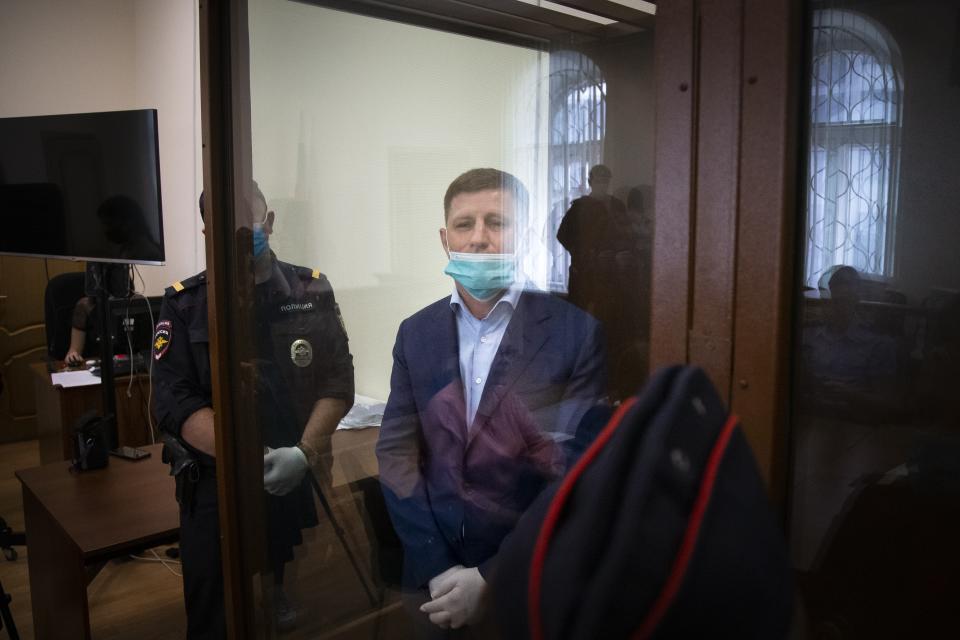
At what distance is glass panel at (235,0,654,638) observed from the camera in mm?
815

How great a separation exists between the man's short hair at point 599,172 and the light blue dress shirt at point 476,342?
0.21m

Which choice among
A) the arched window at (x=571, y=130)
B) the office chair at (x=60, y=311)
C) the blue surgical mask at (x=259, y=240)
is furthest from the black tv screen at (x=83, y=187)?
the arched window at (x=571, y=130)

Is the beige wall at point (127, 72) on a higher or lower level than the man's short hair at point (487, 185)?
higher

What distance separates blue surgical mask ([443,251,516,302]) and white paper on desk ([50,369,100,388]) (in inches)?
111

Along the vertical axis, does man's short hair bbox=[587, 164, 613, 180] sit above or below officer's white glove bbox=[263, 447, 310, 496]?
above

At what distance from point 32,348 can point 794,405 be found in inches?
207

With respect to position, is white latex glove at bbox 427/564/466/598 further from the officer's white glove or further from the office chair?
the office chair

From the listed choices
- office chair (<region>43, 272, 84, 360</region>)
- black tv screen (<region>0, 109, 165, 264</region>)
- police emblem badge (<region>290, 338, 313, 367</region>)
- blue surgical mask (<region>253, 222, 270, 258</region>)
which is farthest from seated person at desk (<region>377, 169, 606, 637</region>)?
office chair (<region>43, 272, 84, 360</region>)

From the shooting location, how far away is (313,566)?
1.30m

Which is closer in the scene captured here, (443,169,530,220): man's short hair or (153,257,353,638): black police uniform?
(443,169,530,220): man's short hair

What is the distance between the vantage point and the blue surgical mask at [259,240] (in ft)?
4.22

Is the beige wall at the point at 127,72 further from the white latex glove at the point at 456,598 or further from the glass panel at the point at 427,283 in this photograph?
the white latex glove at the point at 456,598

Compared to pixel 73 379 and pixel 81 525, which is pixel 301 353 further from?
pixel 73 379

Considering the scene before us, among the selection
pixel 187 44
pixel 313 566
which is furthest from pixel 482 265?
pixel 187 44
